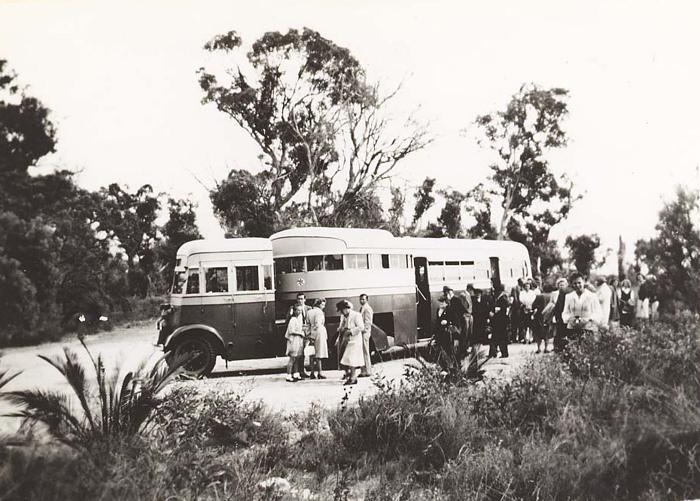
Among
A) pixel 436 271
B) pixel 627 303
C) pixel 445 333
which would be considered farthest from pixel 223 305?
pixel 627 303

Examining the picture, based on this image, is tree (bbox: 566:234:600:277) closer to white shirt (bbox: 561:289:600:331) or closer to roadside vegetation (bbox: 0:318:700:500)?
white shirt (bbox: 561:289:600:331)

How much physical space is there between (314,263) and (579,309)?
9.75 feet

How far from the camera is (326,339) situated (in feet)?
16.0

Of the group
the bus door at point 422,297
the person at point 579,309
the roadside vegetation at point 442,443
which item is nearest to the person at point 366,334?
the roadside vegetation at point 442,443

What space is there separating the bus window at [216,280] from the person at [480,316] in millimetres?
3102

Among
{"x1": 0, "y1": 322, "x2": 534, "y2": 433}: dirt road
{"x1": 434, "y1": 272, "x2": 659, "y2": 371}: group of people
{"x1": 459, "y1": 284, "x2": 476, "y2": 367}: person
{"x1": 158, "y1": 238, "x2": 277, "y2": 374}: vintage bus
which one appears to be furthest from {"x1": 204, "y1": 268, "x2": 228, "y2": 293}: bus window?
{"x1": 459, "y1": 284, "x2": 476, "y2": 367}: person

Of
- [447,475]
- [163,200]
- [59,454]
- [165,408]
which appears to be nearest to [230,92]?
[163,200]

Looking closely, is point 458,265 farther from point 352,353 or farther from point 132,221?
point 132,221

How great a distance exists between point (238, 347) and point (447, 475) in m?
3.23

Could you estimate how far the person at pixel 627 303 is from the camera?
5.34 m

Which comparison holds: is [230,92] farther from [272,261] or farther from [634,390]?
[634,390]

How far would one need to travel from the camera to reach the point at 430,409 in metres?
4.53

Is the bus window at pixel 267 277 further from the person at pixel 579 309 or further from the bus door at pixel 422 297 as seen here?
the person at pixel 579 309

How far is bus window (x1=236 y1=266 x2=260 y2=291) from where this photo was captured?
6.51 metres
